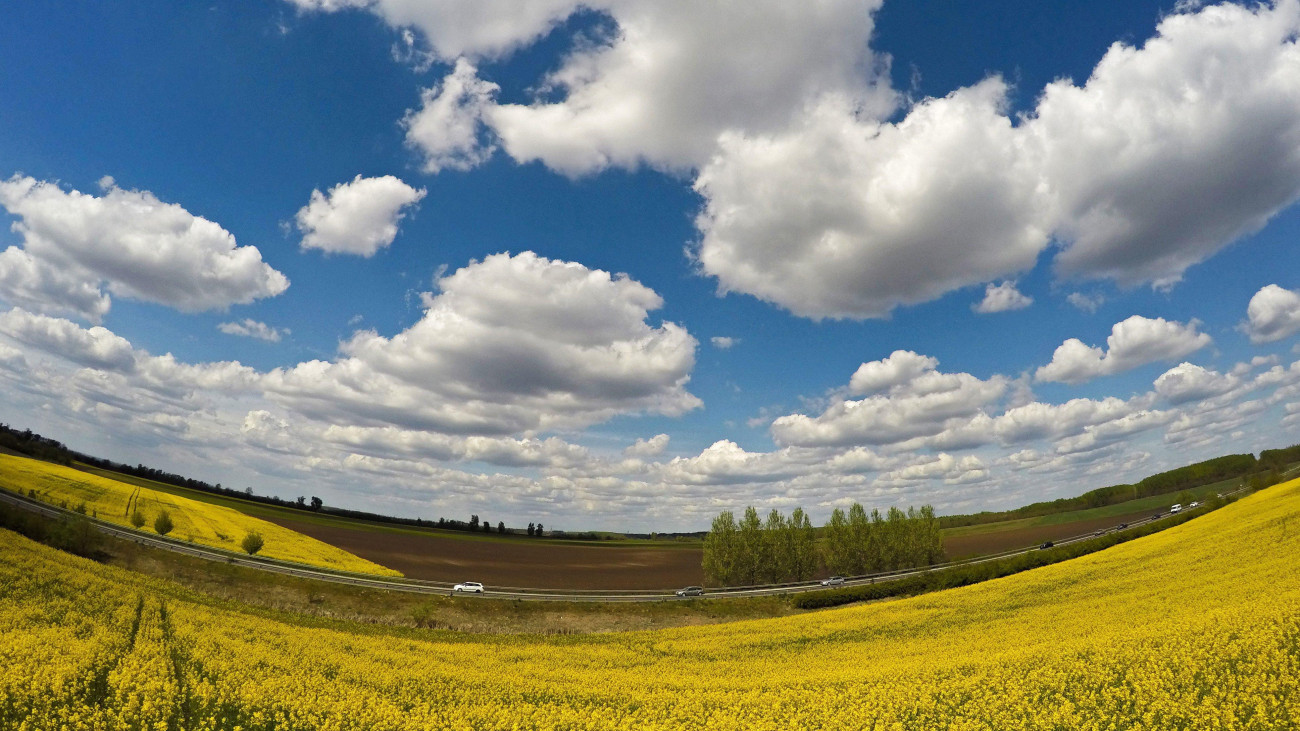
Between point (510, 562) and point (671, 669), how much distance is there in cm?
8340

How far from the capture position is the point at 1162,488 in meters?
193

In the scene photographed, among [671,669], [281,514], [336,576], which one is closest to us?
[671,669]

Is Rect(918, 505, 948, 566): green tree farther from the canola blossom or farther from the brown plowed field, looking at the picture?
the canola blossom

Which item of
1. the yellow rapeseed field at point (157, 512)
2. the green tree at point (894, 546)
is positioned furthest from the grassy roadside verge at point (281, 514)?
the green tree at point (894, 546)

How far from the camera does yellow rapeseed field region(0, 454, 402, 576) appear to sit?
244ft

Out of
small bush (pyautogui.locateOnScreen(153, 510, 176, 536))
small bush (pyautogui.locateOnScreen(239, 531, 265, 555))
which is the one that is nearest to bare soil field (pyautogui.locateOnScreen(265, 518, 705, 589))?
small bush (pyautogui.locateOnScreen(239, 531, 265, 555))

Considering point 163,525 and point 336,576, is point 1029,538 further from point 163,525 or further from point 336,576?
point 163,525

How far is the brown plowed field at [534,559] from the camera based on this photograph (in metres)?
81.6

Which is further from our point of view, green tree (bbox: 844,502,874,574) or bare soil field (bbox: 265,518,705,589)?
green tree (bbox: 844,502,874,574)

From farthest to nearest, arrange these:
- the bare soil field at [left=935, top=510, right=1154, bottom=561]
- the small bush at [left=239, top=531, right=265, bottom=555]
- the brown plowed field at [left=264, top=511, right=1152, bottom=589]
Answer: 1. the bare soil field at [left=935, top=510, right=1154, bottom=561]
2. the brown plowed field at [left=264, top=511, right=1152, bottom=589]
3. the small bush at [left=239, top=531, right=265, bottom=555]

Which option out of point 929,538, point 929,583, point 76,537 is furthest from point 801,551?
point 76,537

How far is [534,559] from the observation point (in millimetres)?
107500

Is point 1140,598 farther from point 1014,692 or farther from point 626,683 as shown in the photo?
point 626,683

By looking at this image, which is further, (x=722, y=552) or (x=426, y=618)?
(x=722, y=552)
